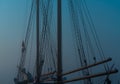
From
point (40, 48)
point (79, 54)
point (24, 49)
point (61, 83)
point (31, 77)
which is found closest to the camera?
point (61, 83)

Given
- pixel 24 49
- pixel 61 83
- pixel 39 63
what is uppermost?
pixel 24 49

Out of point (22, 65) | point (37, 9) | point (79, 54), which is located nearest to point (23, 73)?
point (22, 65)

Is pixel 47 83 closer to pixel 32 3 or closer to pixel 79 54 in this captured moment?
pixel 79 54

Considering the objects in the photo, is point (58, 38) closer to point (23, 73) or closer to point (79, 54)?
point (79, 54)

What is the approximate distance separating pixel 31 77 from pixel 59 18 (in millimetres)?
12446

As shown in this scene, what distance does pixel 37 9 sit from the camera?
3503 centimetres

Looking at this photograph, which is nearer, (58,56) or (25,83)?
(58,56)

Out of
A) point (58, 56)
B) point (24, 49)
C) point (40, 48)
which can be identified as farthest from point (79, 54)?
point (24, 49)

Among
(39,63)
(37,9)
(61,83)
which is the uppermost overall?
(37,9)

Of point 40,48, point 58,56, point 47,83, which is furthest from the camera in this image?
point 40,48

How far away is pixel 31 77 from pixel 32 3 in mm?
8338

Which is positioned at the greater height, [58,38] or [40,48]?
[40,48]

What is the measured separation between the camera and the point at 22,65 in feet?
122

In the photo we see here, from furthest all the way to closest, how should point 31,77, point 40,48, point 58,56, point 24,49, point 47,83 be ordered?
1. point 24,49
2. point 31,77
3. point 40,48
4. point 47,83
5. point 58,56
